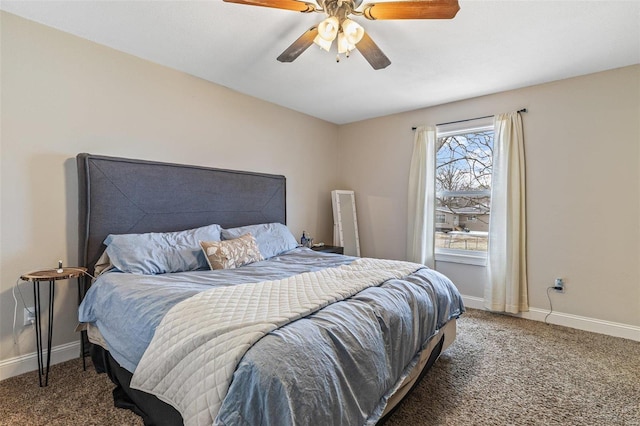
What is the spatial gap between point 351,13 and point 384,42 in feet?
2.23

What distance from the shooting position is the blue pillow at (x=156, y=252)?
2219mm

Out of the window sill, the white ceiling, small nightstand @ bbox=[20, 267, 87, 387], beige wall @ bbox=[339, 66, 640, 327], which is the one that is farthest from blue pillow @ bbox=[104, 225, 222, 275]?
beige wall @ bbox=[339, 66, 640, 327]

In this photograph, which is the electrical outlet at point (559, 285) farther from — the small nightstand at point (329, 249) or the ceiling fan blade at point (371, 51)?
the ceiling fan blade at point (371, 51)

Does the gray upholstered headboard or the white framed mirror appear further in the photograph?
the white framed mirror

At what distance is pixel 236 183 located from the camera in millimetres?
3359

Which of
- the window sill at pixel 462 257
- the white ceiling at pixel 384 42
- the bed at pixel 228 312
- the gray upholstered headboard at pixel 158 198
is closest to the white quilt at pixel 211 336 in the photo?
the bed at pixel 228 312

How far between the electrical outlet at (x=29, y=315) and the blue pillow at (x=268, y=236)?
4.73 feet

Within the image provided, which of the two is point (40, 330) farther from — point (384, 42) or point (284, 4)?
point (384, 42)

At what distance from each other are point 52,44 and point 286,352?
112 inches

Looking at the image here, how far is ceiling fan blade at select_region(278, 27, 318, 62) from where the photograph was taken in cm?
195

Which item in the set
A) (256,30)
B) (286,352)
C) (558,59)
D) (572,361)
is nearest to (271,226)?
(256,30)

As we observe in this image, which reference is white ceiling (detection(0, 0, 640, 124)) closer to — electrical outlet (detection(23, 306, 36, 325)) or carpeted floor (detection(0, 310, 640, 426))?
electrical outlet (detection(23, 306, 36, 325))

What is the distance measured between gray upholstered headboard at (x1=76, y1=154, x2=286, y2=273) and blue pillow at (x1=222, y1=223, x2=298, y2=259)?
0.85 feet

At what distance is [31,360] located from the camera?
2215 millimetres
